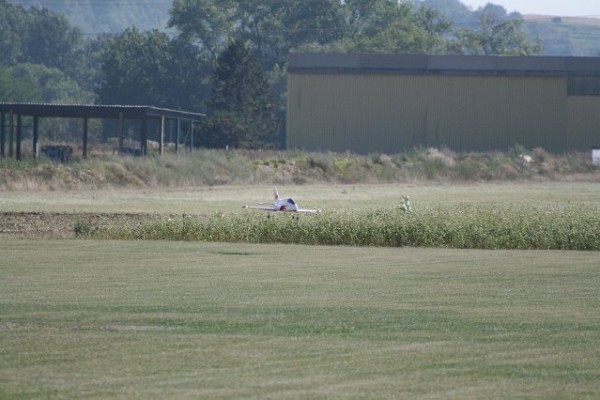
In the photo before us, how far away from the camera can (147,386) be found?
11555 millimetres

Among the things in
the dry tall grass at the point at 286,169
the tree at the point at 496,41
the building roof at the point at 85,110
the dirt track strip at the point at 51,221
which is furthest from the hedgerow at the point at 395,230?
the tree at the point at 496,41

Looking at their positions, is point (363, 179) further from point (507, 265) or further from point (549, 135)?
point (507, 265)

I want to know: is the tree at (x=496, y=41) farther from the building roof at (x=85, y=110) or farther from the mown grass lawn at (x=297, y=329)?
the mown grass lawn at (x=297, y=329)

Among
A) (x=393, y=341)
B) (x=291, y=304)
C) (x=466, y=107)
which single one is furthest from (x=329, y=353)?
(x=466, y=107)

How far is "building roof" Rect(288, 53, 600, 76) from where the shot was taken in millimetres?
82125

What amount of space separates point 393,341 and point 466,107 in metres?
69.0

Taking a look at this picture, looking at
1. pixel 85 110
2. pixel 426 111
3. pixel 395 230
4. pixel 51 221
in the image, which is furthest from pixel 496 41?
pixel 395 230

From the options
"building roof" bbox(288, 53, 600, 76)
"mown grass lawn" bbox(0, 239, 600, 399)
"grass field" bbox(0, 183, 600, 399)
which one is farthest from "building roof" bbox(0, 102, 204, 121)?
"mown grass lawn" bbox(0, 239, 600, 399)

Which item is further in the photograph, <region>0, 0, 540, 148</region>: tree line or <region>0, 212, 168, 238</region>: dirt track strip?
<region>0, 0, 540, 148</region>: tree line

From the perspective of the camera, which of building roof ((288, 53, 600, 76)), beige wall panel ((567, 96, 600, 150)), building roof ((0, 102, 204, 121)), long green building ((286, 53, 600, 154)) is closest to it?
building roof ((0, 102, 204, 121))

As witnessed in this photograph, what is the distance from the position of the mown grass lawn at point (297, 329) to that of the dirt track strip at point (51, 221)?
7.69 m

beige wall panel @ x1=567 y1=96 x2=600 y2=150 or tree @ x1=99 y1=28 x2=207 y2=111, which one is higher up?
tree @ x1=99 y1=28 x2=207 y2=111

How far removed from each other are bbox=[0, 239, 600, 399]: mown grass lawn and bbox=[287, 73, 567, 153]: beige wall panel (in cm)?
5811

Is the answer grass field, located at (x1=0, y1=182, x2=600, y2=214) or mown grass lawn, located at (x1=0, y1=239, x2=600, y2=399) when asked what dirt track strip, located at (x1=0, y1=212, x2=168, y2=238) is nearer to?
grass field, located at (x1=0, y1=182, x2=600, y2=214)
